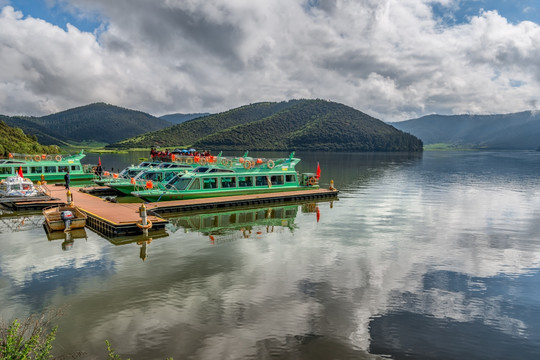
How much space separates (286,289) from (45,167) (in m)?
52.3

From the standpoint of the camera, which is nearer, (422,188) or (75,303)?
(75,303)

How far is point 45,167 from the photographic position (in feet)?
186

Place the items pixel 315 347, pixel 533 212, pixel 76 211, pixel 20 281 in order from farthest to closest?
pixel 533 212, pixel 76 211, pixel 20 281, pixel 315 347

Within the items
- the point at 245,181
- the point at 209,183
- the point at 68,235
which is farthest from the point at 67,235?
the point at 245,181

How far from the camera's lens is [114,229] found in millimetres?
27688

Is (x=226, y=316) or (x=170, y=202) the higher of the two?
(x=170, y=202)

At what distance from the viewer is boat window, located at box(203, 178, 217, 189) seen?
4150 centimetres

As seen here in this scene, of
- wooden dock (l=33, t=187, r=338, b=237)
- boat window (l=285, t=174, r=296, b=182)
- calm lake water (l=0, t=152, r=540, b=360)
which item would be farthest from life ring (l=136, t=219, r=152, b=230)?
boat window (l=285, t=174, r=296, b=182)

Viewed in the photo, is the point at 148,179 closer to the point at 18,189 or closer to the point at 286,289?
the point at 18,189

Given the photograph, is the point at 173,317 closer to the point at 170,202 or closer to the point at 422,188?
the point at 170,202

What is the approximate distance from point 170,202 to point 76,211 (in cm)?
1022

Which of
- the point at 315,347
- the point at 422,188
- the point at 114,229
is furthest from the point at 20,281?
the point at 422,188

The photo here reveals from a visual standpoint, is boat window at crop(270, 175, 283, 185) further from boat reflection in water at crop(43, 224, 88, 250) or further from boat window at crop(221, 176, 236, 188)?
boat reflection in water at crop(43, 224, 88, 250)

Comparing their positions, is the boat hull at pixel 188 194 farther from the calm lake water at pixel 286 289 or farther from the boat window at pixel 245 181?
the calm lake water at pixel 286 289
